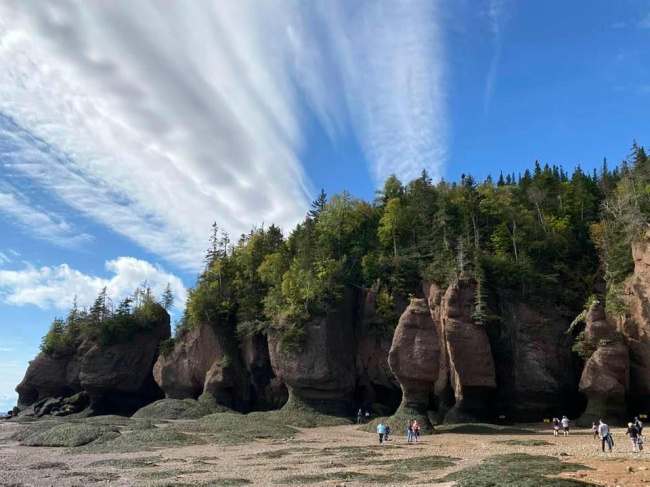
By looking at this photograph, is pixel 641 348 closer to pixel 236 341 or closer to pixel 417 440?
pixel 417 440

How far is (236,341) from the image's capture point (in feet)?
230

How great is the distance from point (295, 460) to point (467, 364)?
77.0 feet

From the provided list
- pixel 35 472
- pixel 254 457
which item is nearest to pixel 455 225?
pixel 254 457

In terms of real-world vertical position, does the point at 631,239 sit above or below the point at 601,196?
below

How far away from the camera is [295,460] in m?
28.9

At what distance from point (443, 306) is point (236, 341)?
32220mm

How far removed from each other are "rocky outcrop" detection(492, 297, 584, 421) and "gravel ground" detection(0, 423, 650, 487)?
372 inches

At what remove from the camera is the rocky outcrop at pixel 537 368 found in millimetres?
49250

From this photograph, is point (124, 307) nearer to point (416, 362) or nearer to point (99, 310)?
point (99, 310)

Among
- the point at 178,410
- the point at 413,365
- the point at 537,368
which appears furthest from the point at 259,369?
the point at 537,368

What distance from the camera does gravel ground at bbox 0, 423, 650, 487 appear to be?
22266 millimetres

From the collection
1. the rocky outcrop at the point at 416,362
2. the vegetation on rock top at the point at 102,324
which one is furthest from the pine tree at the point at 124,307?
the rocky outcrop at the point at 416,362

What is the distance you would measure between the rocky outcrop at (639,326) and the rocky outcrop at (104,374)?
66620 mm

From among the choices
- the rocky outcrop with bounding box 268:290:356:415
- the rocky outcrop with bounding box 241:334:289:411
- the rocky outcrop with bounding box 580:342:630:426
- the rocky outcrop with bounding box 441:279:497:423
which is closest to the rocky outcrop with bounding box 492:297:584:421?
the rocky outcrop with bounding box 441:279:497:423
